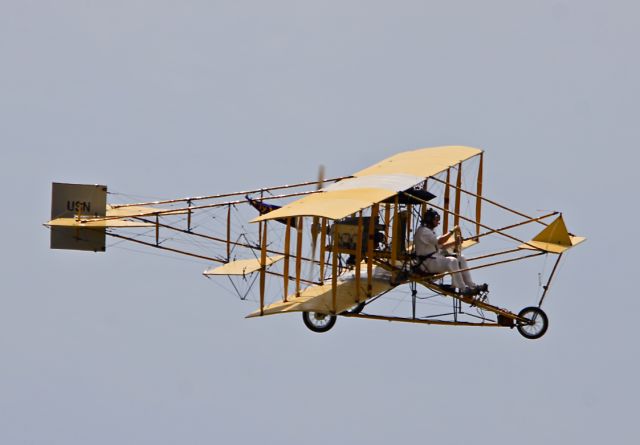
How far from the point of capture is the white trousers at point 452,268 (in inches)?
1449

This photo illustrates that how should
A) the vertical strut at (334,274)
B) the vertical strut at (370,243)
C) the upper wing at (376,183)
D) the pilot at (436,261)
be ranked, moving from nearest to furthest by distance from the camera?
the upper wing at (376,183) → the vertical strut at (334,274) → the vertical strut at (370,243) → the pilot at (436,261)

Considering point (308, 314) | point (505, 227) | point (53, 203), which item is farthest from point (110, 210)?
point (505, 227)

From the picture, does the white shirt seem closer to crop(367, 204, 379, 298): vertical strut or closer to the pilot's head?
the pilot's head

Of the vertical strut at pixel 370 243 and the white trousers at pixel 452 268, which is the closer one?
the vertical strut at pixel 370 243

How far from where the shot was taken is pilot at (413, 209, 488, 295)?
36.8 m

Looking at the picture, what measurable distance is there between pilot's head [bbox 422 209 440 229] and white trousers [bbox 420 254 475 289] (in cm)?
66

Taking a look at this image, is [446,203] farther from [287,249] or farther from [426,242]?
[287,249]

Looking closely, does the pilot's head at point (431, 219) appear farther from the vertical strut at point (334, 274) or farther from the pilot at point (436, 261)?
the vertical strut at point (334, 274)

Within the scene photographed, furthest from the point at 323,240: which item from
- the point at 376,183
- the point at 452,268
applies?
the point at 452,268

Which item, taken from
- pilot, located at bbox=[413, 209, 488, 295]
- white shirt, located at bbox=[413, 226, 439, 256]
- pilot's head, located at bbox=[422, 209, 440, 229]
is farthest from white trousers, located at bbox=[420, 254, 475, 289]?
pilot's head, located at bbox=[422, 209, 440, 229]

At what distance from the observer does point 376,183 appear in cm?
3750

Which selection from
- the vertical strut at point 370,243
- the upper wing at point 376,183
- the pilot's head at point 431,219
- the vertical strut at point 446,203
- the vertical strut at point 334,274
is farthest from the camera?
the vertical strut at point 446,203

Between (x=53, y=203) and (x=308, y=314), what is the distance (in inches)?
243

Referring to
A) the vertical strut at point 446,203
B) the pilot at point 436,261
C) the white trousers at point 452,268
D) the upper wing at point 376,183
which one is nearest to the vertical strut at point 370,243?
the upper wing at point 376,183
